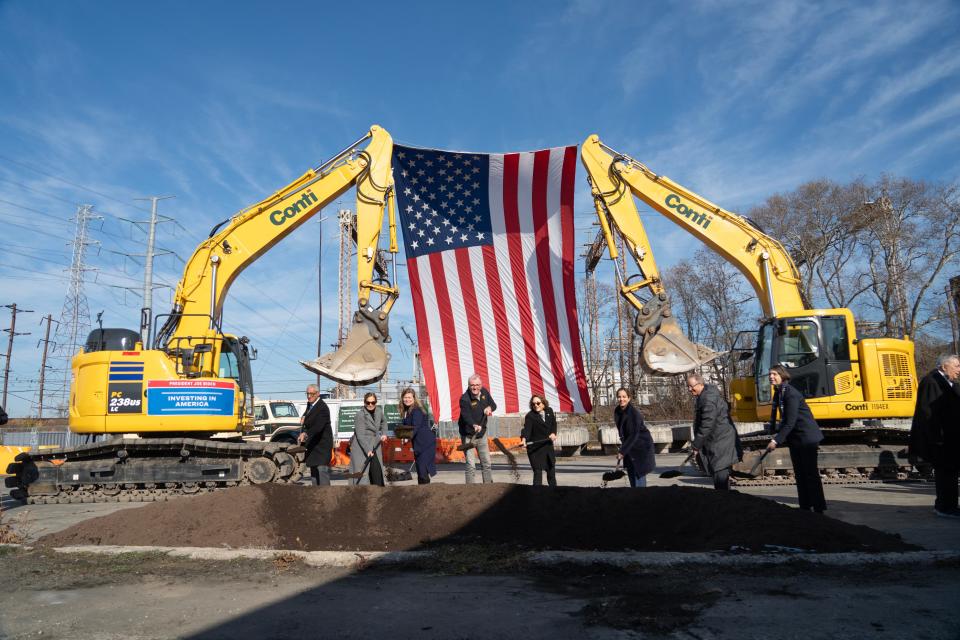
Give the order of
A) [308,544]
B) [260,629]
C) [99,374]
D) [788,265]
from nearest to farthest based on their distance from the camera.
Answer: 1. [260,629]
2. [308,544]
3. [99,374]
4. [788,265]

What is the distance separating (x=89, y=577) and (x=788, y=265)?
11.6m

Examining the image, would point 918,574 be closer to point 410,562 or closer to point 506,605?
point 506,605

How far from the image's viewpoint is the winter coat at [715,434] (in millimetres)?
7266

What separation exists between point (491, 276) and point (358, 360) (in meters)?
4.29

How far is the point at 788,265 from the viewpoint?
478 inches

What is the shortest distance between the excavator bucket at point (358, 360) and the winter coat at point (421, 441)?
1424mm

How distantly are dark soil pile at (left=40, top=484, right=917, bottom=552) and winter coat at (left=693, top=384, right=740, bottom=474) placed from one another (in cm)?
106

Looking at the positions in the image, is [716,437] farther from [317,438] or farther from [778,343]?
[317,438]

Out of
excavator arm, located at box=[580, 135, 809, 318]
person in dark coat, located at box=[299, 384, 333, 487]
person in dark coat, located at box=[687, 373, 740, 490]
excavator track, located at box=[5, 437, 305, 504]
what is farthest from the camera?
excavator arm, located at box=[580, 135, 809, 318]

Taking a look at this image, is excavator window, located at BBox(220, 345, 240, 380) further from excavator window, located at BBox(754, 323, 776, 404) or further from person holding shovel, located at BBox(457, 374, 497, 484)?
excavator window, located at BBox(754, 323, 776, 404)

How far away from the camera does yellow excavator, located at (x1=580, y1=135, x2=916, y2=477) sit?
10923mm

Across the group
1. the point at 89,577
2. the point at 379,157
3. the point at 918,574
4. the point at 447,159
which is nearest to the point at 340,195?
the point at 379,157

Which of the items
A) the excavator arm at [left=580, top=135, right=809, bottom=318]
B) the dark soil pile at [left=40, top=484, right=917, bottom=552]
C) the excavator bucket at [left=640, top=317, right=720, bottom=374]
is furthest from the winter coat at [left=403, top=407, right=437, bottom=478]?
the excavator arm at [left=580, top=135, right=809, bottom=318]

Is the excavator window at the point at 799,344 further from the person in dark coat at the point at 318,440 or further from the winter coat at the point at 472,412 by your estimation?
the person in dark coat at the point at 318,440
